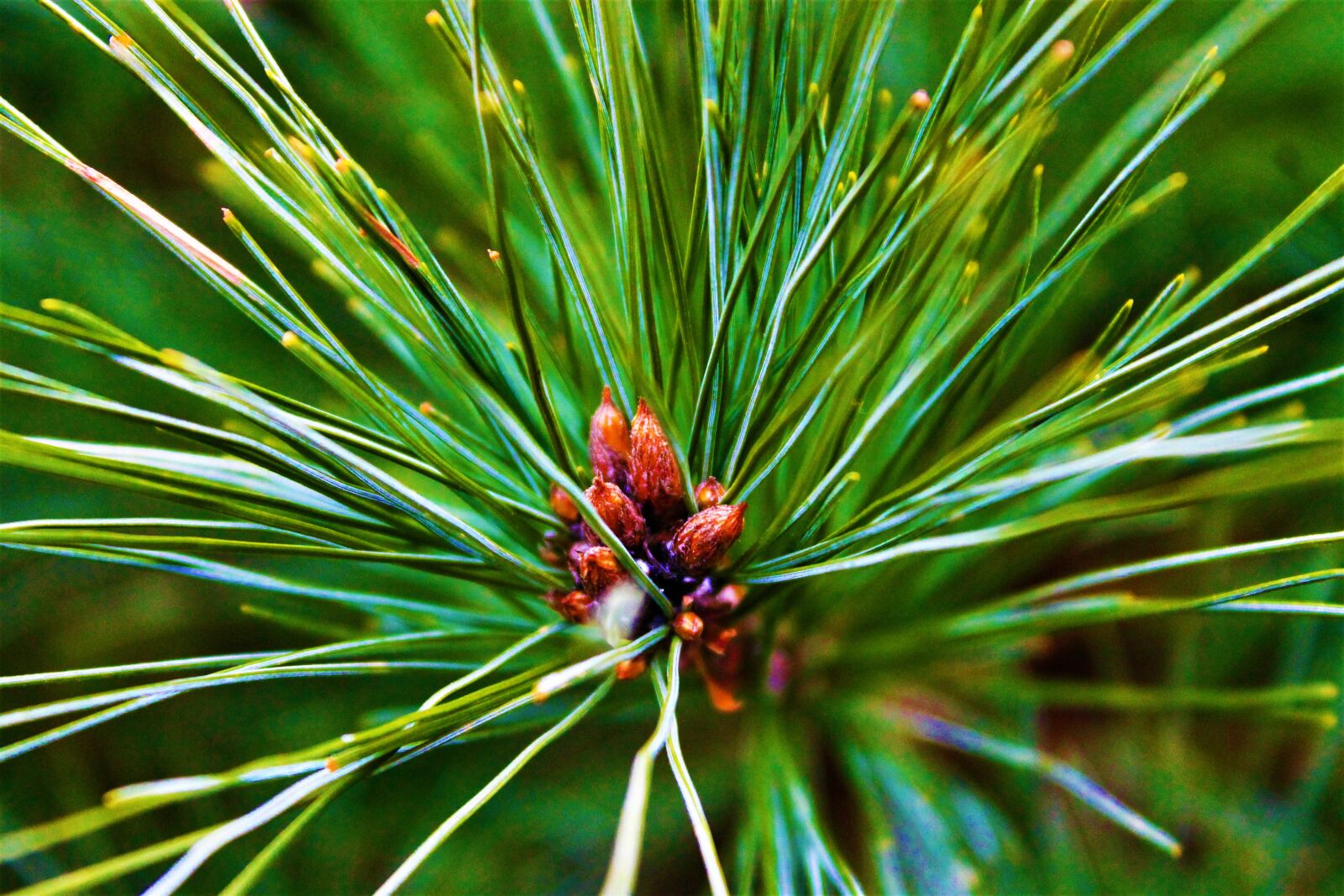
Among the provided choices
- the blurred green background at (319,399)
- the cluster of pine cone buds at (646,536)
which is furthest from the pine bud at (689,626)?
the blurred green background at (319,399)

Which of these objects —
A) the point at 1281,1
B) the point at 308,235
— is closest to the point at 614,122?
the point at 308,235

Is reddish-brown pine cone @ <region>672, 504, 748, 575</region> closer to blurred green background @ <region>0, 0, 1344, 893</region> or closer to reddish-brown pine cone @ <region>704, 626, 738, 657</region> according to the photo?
reddish-brown pine cone @ <region>704, 626, 738, 657</region>

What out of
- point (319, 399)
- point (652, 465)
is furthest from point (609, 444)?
point (319, 399)

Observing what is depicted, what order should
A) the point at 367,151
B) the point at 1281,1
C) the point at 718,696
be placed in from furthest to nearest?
1. the point at 367,151
2. the point at 718,696
3. the point at 1281,1

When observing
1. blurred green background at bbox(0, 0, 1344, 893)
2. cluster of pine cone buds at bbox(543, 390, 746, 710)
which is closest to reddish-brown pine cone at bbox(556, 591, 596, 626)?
cluster of pine cone buds at bbox(543, 390, 746, 710)

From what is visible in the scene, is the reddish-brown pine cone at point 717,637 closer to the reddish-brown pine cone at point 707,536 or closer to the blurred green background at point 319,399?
the reddish-brown pine cone at point 707,536

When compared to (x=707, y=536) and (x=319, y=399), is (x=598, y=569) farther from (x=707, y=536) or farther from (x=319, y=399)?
(x=319, y=399)

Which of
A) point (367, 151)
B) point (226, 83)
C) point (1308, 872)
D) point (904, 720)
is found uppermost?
point (367, 151)

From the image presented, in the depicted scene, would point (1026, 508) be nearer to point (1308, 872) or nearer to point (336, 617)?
point (1308, 872)
